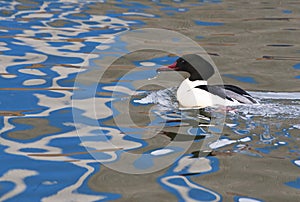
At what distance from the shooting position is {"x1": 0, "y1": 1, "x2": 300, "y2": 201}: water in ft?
19.8

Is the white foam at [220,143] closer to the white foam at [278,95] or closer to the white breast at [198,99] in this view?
the white breast at [198,99]

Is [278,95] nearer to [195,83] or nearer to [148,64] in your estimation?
[195,83]

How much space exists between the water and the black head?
1.30 feet

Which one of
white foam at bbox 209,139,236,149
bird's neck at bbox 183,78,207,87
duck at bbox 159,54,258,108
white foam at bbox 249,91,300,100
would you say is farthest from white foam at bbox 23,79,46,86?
white foam at bbox 209,139,236,149

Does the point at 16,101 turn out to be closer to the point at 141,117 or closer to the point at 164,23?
the point at 141,117

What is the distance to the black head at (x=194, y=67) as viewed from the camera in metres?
9.26

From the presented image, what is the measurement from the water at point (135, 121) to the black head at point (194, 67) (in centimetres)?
40

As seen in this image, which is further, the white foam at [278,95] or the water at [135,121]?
the white foam at [278,95]

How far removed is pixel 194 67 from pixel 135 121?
1596 millimetres

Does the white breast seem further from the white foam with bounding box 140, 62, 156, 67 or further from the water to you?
the white foam with bounding box 140, 62, 156, 67

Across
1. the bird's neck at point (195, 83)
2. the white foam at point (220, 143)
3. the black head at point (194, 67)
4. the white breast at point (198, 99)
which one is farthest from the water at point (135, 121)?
the black head at point (194, 67)

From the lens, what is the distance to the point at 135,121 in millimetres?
8094

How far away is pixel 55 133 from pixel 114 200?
2.01m

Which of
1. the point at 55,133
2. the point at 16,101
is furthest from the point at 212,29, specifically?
the point at 55,133
